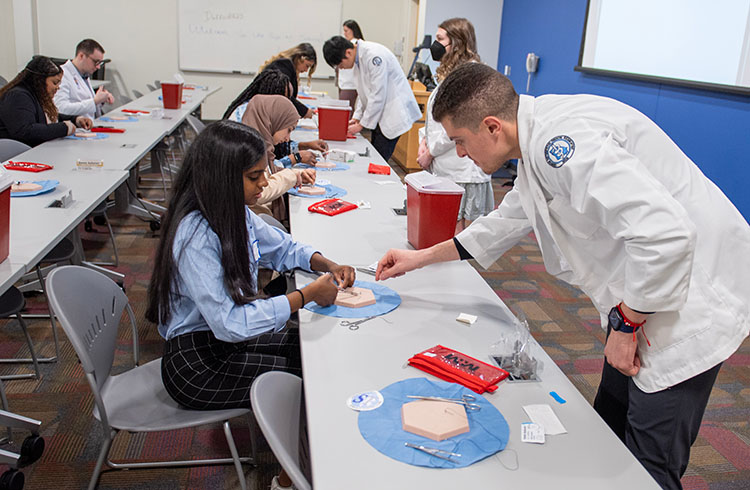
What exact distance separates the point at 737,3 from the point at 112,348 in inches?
152

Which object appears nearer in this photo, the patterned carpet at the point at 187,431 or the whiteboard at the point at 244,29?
the patterned carpet at the point at 187,431

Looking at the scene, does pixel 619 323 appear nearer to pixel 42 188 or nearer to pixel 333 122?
pixel 42 188

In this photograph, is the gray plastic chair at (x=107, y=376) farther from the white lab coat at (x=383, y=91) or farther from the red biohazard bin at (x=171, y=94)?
the red biohazard bin at (x=171, y=94)

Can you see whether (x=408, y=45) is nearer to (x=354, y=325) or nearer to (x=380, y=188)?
(x=380, y=188)

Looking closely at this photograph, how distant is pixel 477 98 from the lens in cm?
144

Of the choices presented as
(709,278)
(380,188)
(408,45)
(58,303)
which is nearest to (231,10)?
(408,45)

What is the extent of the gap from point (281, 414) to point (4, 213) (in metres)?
1.27

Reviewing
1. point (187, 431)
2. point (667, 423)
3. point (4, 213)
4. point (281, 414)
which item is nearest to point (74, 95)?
point (4, 213)

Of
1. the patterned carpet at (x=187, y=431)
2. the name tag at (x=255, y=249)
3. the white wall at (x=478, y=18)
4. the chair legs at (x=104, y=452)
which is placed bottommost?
the patterned carpet at (x=187, y=431)

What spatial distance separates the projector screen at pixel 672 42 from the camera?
145 inches

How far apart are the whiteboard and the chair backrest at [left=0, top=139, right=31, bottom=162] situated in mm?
5531

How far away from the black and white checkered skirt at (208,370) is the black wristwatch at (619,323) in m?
0.95

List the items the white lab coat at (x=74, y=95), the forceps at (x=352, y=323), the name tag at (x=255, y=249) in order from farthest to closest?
the white lab coat at (x=74, y=95) → the name tag at (x=255, y=249) → the forceps at (x=352, y=323)

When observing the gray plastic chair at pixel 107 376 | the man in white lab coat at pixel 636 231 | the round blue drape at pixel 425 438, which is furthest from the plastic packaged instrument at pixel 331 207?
the round blue drape at pixel 425 438
